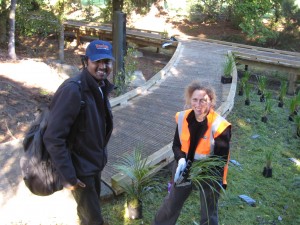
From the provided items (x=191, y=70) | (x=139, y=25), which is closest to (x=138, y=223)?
(x=191, y=70)

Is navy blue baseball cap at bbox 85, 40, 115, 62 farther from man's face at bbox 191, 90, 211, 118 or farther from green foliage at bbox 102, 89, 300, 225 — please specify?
green foliage at bbox 102, 89, 300, 225

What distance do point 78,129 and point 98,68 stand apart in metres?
0.42

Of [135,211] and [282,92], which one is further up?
[282,92]

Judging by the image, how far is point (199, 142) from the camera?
2408 mm

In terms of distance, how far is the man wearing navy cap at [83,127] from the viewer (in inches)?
74.5

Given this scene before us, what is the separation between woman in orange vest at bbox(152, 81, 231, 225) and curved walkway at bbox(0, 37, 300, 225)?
21 cm

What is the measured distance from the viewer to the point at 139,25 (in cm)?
2039

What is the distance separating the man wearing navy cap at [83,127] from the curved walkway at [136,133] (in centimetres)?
79

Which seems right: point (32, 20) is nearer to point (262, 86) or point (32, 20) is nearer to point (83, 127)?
point (262, 86)

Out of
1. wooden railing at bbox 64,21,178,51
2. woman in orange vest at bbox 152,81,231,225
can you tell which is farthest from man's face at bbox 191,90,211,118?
wooden railing at bbox 64,21,178,51

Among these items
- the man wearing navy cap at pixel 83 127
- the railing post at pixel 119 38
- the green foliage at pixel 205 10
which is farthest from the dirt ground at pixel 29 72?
the railing post at pixel 119 38

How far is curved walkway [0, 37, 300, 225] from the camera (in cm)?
290

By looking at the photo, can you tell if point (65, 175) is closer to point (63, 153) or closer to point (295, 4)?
point (63, 153)

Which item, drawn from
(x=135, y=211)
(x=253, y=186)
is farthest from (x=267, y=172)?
(x=135, y=211)
